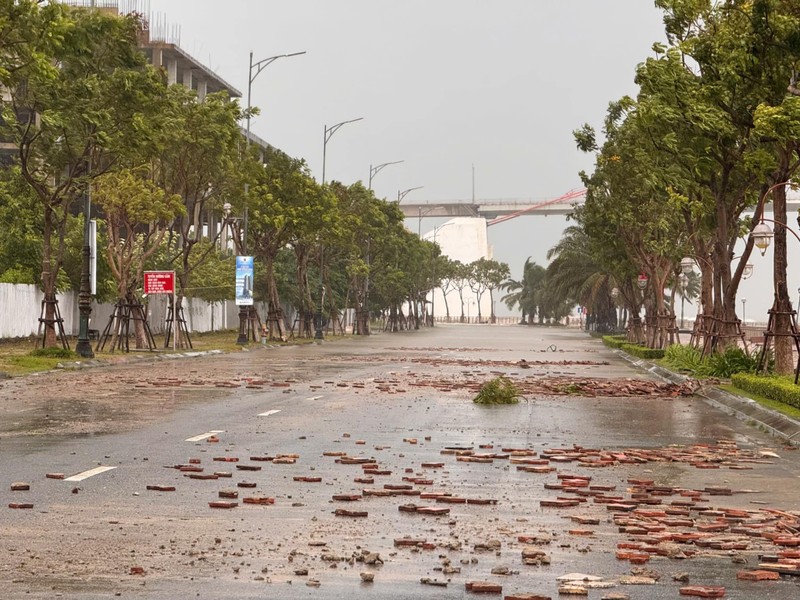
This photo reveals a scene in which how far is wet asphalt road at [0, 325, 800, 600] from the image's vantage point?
27.7 ft

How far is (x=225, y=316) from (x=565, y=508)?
292 ft

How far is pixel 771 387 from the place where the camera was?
25.9 m

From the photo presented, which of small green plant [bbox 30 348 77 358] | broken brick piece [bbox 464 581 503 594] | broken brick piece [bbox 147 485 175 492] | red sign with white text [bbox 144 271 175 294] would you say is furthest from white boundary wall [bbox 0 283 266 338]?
broken brick piece [bbox 464 581 503 594]

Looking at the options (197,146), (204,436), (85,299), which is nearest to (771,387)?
(204,436)

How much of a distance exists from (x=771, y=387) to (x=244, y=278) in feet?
141

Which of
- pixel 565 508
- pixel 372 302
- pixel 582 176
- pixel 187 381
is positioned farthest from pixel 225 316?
pixel 565 508

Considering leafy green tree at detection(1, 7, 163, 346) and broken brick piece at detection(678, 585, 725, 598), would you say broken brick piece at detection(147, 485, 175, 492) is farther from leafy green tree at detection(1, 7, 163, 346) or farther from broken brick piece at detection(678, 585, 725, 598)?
leafy green tree at detection(1, 7, 163, 346)

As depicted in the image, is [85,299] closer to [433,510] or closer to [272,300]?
[272,300]

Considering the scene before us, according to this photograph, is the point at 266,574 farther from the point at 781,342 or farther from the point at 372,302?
the point at 372,302

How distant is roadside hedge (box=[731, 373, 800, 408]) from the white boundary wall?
3431cm

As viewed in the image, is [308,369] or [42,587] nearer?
[42,587]

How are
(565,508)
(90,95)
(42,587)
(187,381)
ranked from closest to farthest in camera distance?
(42,587) < (565,508) < (187,381) < (90,95)

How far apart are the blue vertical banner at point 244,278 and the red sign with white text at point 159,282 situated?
11656 millimetres

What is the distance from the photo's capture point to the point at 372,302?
410ft
